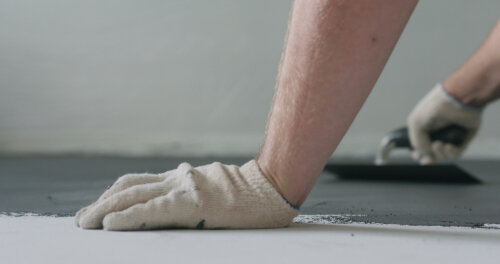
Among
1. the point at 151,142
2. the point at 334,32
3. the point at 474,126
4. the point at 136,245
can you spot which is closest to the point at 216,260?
the point at 136,245

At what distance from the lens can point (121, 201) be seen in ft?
2.76

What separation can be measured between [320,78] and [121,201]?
32 cm

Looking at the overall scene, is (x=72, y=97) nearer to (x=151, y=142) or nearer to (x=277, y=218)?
(x=151, y=142)

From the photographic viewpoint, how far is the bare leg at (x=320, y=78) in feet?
2.65

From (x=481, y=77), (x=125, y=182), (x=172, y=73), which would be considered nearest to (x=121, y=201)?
(x=125, y=182)

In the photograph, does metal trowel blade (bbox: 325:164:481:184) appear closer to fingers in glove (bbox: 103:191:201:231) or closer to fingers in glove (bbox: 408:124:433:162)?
fingers in glove (bbox: 408:124:433:162)

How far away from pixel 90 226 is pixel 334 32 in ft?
1.41

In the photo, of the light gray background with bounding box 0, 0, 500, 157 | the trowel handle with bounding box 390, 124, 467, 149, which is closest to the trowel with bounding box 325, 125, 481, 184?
the trowel handle with bounding box 390, 124, 467, 149

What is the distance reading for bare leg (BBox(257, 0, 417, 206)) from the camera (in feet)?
2.65

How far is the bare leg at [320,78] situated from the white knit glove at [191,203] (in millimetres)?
29

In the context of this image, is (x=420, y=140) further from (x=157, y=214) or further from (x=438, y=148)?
(x=157, y=214)

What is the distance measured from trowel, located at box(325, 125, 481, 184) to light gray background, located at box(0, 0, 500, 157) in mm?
1674

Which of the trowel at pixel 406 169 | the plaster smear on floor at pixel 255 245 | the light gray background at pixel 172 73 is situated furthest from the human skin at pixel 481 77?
the light gray background at pixel 172 73

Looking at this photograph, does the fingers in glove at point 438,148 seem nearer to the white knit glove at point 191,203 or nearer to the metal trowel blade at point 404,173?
the metal trowel blade at point 404,173
